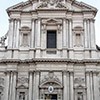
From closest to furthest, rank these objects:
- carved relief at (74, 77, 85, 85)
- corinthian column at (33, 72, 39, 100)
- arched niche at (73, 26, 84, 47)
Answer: corinthian column at (33, 72, 39, 100), carved relief at (74, 77, 85, 85), arched niche at (73, 26, 84, 47)

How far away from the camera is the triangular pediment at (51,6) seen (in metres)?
24.7

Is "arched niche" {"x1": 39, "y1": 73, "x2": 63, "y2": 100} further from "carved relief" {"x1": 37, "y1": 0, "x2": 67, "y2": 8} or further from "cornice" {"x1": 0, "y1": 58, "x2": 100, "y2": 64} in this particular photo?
"carved relief" {"x1": 37, "y1": 0, "x2": 67, "y2": 8}

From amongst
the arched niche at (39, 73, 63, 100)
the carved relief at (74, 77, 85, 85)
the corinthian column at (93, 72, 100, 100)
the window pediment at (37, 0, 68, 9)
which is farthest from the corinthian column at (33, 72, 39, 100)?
the window pediment at (37, 0, 68, 9)

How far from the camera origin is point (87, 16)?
968 inches

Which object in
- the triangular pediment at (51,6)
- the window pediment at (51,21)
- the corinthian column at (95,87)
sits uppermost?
the triangular pediment at (51,6)

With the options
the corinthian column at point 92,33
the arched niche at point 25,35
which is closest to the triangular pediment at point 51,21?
the arched niche at point 25,35

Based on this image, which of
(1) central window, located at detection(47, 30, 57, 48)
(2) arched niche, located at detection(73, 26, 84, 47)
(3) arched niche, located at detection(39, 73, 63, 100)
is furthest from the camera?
(1) central window, located at detection(47, 30, 57, 48)

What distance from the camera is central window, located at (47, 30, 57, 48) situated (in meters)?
24.2

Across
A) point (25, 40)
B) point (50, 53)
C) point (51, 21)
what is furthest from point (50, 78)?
point (51, 21)

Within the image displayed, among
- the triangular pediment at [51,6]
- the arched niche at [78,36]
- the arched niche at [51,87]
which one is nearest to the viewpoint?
the arched niche at [51,87]

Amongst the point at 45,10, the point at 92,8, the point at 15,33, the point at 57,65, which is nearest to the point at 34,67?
the point at 57,65

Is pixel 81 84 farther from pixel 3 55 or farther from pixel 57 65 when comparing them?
pixel 3 55

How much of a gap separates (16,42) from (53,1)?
491cm

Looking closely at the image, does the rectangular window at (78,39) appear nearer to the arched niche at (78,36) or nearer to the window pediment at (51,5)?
the arched niche at (78,36)
